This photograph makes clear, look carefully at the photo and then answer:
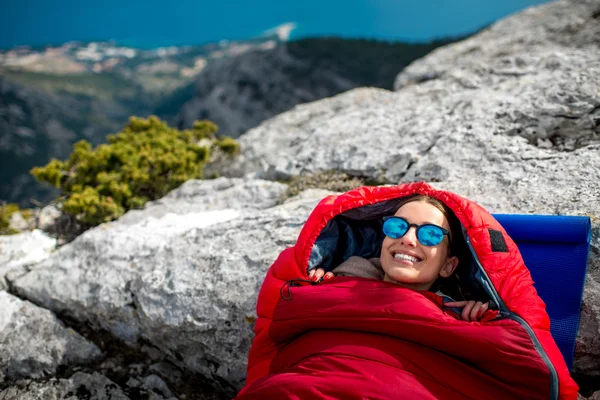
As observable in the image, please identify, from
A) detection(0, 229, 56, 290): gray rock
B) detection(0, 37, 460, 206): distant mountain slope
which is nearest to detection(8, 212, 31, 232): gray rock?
detection(0, 229, 56, 290): gray rock

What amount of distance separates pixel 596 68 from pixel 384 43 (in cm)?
9181

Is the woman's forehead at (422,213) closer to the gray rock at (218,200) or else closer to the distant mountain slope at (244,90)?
the gray rock at (218,200)

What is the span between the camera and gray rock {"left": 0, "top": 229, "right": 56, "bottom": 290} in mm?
5033

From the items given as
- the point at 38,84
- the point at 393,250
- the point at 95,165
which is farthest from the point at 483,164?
the point at 38,84

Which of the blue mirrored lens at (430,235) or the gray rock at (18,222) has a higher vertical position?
the blue mirrored lens at (430,235)

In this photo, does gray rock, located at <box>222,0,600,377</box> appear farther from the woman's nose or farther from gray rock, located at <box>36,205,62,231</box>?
gray rock, located at <box>36,205,62,231</box>

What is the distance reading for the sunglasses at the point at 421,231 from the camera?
8.59 ft

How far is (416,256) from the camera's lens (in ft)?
8.79

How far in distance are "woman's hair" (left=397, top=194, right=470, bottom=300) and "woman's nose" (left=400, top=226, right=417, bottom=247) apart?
1.03ft

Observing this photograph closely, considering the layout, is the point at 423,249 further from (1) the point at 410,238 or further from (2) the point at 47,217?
(2) the point at 47,217

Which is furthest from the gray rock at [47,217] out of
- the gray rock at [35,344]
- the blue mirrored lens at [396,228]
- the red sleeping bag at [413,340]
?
the blue mirrored lens at [396,228]

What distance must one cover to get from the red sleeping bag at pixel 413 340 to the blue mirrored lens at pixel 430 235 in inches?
10.2

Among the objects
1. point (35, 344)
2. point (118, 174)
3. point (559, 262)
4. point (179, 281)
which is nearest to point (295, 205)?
point (179, 281)

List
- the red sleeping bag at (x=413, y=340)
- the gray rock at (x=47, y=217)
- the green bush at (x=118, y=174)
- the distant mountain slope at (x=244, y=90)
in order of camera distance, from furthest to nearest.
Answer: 1. the distant mountain slope at (x=244, y=90)
2. the gray rock at (x=47, y=217)
3. the green bush at (x=118, y=174)
4. the red sleeping bag at (x=413, y=340)
